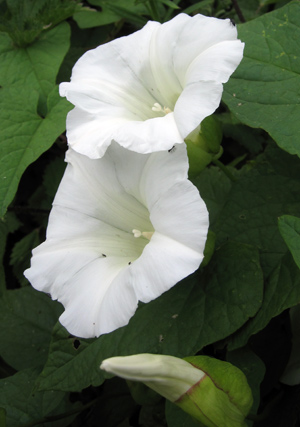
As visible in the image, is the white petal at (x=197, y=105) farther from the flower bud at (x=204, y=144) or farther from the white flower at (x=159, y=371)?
the white flower at (x=159, y=371)

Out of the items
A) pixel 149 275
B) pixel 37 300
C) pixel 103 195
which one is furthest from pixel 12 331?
pixel 149 275

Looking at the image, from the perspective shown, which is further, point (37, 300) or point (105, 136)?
point (37, 300)

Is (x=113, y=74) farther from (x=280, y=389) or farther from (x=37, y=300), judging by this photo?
(x=280, y=389)

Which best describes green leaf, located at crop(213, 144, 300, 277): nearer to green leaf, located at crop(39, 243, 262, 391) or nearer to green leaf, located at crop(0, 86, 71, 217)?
green leaf, located at crop(39, 243, 262, 391)

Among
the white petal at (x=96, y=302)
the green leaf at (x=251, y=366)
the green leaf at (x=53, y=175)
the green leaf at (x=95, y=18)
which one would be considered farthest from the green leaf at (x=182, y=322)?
the green leaf at (x=95, y=18)

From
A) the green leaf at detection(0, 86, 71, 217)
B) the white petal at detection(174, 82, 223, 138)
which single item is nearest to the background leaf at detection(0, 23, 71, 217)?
the green leaf at detection(0, 86, 71, 217)

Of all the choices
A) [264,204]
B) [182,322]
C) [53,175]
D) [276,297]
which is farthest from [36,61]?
[276,297]

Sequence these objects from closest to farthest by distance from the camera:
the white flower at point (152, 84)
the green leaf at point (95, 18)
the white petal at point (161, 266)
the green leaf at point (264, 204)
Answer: the white petal at point (161, 266) < the white flower at point (152, 84) < the green leaf at point (264, 204) < the green leaf at point (95, 18)

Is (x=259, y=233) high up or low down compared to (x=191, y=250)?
down
